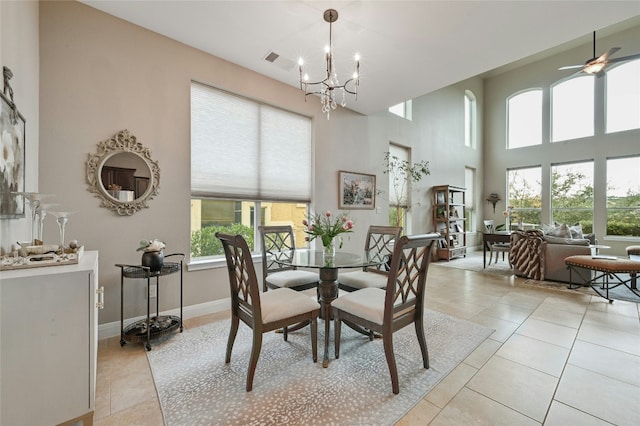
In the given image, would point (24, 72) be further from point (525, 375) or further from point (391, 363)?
point (525, 375)

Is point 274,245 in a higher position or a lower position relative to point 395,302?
higher

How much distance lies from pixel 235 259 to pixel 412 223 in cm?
521

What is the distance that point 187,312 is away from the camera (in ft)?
9.55

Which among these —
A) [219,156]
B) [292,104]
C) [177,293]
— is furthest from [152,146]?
[292,104]

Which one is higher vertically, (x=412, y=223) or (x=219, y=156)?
(x=219, y=156)

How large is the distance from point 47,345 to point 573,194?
10056mm

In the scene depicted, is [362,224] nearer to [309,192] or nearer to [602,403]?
[309,192]

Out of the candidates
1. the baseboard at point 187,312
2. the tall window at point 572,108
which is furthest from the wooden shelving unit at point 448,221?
the baseboard at point 187,312

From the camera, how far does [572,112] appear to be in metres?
7.10

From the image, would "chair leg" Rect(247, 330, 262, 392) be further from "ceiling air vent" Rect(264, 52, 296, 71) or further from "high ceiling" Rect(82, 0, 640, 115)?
"ceiling air vent" Rect(264, 52, 296, 71)

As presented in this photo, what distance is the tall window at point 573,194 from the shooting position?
6.83 metres

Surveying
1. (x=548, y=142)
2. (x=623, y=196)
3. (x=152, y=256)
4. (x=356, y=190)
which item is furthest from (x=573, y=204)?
(x=152, y=256)

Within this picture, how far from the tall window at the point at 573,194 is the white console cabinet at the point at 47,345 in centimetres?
978

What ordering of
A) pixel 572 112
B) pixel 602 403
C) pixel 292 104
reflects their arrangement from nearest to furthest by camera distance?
pixel 602 403
pixel 292 104
pixel 572 112
